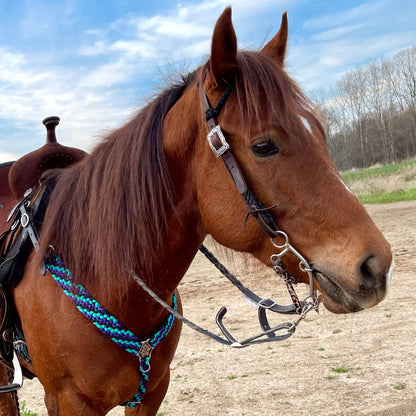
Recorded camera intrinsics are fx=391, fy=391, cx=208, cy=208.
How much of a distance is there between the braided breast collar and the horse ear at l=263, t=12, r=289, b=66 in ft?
4.85

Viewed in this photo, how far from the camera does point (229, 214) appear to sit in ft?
5.24

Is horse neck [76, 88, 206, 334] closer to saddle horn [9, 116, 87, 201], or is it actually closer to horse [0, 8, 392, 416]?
horse [0, 8, 392, 416]

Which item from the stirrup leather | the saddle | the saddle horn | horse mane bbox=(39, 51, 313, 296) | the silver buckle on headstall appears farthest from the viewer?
the saddle horn

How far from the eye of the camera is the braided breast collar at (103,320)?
1854 mm

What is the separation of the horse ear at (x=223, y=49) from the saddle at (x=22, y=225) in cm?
127

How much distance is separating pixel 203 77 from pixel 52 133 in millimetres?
1365

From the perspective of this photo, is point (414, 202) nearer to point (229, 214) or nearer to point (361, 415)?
point (361, 415)

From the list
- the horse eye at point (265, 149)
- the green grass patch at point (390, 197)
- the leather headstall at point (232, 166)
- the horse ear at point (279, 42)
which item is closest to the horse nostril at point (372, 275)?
the leather headstall at point (232, 166)

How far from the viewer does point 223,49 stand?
5.10 feet

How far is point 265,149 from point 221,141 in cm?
18

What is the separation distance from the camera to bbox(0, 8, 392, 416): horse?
1.44 meters

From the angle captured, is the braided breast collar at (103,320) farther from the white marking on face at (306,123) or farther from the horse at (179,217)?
the white marking on face at (306,123)

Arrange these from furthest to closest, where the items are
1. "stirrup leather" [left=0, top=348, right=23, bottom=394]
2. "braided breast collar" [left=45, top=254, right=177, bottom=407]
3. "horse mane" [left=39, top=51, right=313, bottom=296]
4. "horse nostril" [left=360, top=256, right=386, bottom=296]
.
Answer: "stirrup leather" [left=0, top=348, right=23, bottom=394] < "braided breast collar" [left=45, top=254, right=177, bottom=407] < "horse mane" [left=39, top=51, right=313, bottom=296] < "horse nostril" [left=360, top=256, right=386, bottom=296]

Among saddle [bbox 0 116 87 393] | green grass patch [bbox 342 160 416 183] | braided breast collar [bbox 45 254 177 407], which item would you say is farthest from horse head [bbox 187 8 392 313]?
green grass patch [bbox 342 160 416 183]
